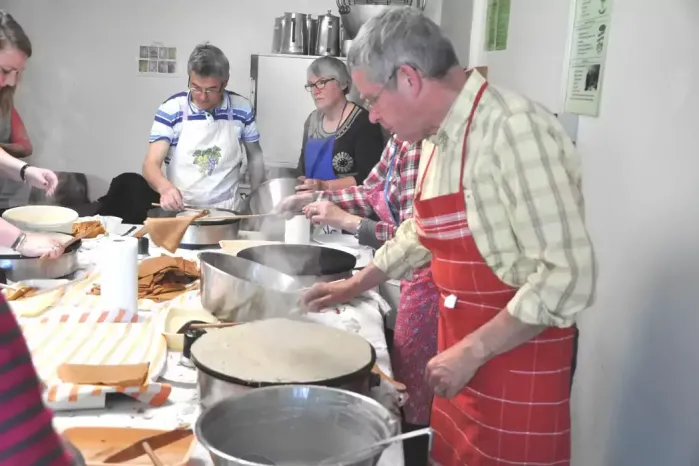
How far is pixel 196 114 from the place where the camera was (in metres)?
3.43

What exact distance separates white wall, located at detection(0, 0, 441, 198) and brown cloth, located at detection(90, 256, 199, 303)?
355cm

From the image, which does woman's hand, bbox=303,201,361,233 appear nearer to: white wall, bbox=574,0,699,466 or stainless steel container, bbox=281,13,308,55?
white wall, bbox=574,0,699,466

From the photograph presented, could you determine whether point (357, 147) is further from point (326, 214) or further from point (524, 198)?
point (524, 198)

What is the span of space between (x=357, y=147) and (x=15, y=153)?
81.3 inches

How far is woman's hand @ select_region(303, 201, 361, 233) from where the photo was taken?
2.52 meters

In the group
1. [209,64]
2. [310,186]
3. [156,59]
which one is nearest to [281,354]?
[310,186]

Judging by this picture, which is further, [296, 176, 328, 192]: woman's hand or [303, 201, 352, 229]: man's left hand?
[296, 176, 328, 192]: woman's hand

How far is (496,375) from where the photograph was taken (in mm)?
1458

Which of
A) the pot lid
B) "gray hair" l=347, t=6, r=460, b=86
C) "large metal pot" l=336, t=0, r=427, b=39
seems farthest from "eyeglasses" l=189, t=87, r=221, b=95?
"gray hair" l=347, t=6, r=460, b=86

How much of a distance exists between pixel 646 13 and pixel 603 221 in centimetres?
60

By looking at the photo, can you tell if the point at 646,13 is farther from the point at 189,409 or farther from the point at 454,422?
the point at 189,409

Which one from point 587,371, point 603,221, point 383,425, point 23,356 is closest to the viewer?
point 23,356

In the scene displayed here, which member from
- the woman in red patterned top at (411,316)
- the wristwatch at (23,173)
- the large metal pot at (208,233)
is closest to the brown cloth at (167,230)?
the large metal pot at (208,233)

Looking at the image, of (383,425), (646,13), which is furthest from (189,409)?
(646,13)
